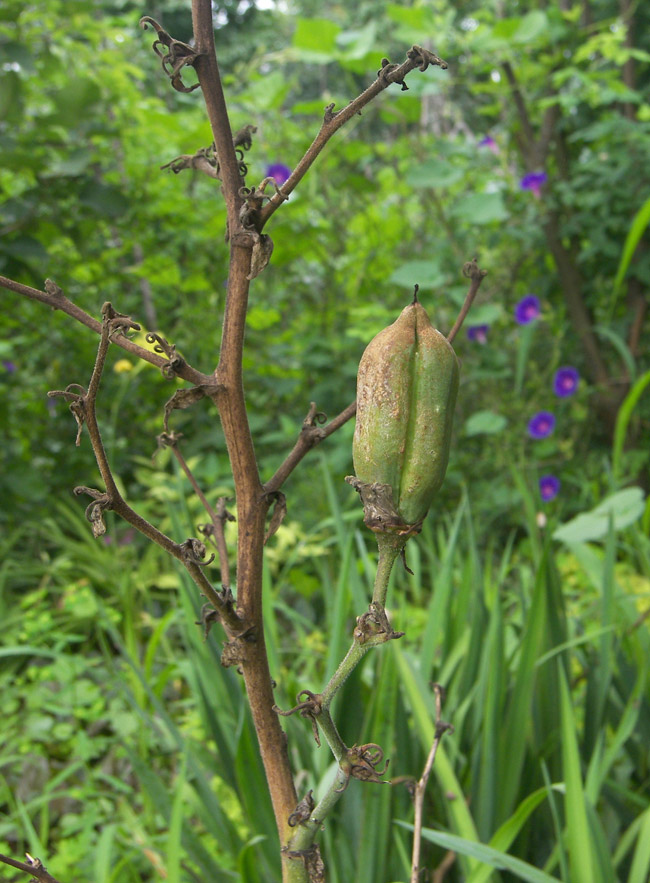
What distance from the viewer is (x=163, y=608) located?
2.28 metres

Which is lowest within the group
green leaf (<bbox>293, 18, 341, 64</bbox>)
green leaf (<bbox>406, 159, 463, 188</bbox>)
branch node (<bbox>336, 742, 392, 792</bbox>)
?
branch node (<bbox>336, 742, 392, 792</bbox>)

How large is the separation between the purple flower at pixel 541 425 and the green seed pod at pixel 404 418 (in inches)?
81.8

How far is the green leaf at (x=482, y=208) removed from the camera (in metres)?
2.17

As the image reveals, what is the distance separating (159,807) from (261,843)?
0.14m

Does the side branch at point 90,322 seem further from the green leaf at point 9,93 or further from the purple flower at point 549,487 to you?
the purple flower at point 549,487

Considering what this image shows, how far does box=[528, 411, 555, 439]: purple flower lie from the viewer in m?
2.33

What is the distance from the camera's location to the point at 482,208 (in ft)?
7.20

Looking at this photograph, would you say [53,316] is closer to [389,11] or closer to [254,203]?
[389,11]

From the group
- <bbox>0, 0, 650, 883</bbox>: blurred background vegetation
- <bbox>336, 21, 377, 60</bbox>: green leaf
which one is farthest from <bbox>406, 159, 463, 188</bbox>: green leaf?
<bbox>336, 21, 377, 60</bbox>: green leaf

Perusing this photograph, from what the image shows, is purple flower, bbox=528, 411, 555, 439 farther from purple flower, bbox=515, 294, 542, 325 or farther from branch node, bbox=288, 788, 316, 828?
branch node, bbox=288, 788, 316, 828

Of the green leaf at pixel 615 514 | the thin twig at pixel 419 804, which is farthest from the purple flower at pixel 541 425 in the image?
the thin twig at pixel 419 804

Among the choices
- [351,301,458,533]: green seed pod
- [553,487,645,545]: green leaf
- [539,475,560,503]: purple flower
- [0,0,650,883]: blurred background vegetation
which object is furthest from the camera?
[539,475,560,503]: purple flower

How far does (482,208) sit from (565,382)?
615 millimetres

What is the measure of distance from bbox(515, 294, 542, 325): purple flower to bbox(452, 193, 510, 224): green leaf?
30 cm
